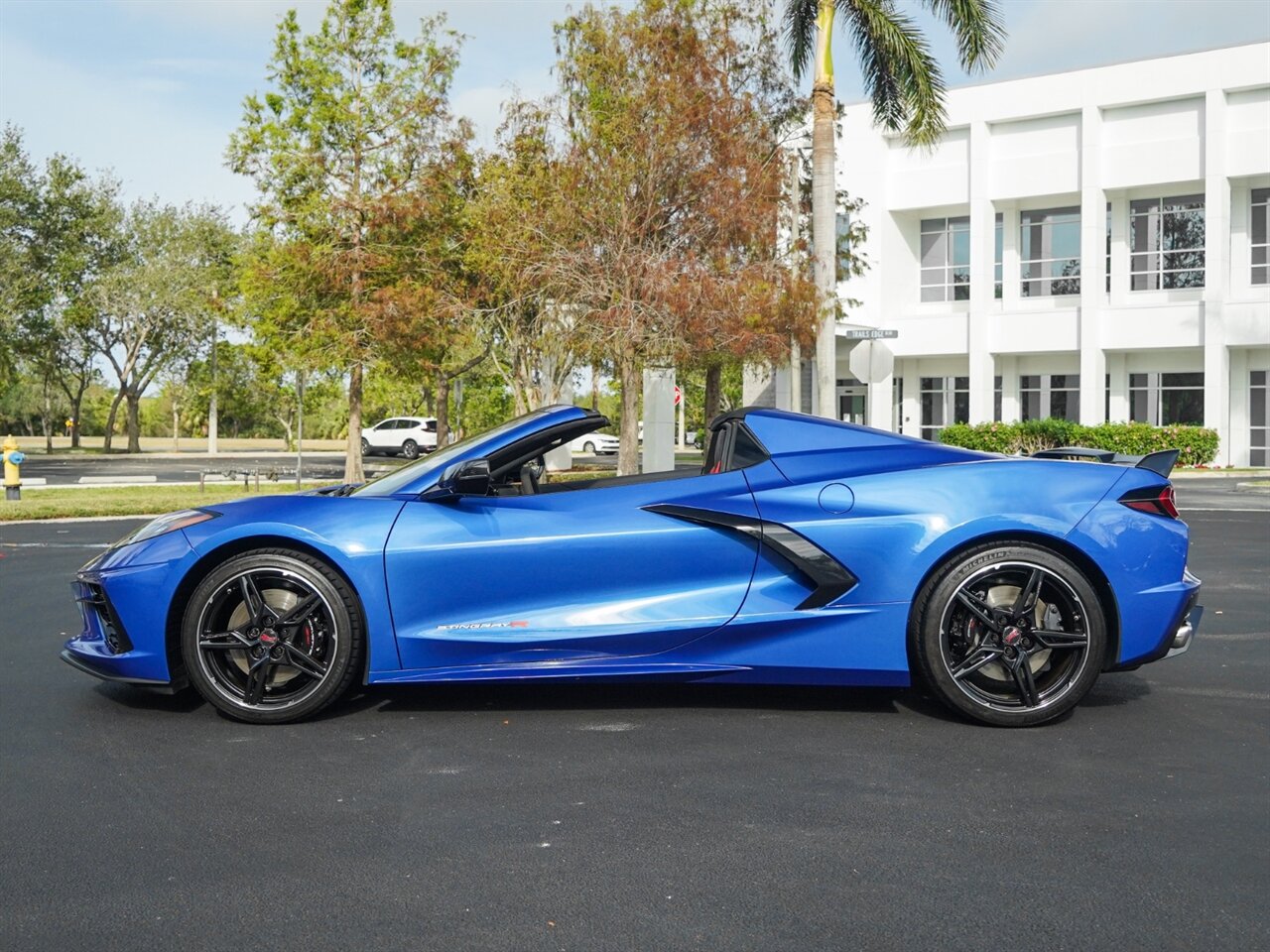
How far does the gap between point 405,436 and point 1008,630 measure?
47880mm

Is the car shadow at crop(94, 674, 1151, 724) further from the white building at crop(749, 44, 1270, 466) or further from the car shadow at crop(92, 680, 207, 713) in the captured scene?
the white building at crop(749, 44, 1270, 466)

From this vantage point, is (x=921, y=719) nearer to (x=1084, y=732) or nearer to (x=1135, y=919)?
(x=1084, y=732)

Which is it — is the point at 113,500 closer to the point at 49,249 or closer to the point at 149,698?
the point at 149,698

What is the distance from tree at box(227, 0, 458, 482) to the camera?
89.6 feet

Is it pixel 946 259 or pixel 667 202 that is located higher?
pixel 946 259

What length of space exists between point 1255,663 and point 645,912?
15.6 feet

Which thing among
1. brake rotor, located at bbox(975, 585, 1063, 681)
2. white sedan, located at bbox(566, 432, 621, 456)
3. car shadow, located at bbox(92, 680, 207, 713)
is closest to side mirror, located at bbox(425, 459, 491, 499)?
car shadow, located at bbox(92, 680, 207, 713)

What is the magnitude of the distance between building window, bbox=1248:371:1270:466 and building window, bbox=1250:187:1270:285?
116 inches

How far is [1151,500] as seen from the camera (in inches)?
207

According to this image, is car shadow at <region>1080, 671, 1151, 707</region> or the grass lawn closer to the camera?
car shadow at <region>1080, 671, 1151, 707</region>

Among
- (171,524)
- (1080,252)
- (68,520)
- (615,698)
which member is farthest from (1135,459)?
(1080,252)

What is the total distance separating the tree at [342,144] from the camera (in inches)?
1075

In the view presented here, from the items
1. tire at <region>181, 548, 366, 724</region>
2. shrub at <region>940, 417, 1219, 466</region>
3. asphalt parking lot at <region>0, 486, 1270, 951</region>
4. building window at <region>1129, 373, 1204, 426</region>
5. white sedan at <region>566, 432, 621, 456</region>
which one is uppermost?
building window at <region>1129, 373, 1204, 426</region>

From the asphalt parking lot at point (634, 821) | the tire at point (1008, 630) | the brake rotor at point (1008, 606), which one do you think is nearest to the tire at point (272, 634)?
the asphalt parking lot at point (634, 821)
